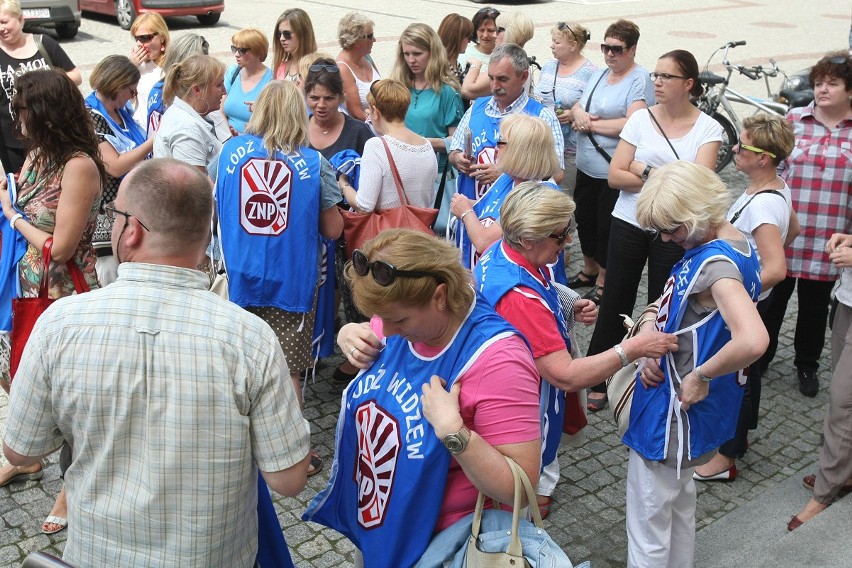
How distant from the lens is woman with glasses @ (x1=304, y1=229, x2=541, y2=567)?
2.36 meters

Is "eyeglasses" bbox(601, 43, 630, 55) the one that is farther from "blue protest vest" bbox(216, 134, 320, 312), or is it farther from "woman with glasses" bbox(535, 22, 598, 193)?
"blue protest vest" bbox(216, 134, 320, 312)

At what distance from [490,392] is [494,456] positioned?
174 millimetres

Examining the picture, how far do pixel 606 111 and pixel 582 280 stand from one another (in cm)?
139

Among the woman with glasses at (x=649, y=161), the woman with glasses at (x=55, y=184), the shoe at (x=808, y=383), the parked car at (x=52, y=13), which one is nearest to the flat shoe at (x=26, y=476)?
the woman with glasses at (x=55, y=184)

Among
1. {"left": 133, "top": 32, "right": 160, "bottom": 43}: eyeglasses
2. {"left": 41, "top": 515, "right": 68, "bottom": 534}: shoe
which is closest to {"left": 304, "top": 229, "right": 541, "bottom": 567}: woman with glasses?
{"left": 41, "top": 515, "right": 68, "bottom": 534}: shoe

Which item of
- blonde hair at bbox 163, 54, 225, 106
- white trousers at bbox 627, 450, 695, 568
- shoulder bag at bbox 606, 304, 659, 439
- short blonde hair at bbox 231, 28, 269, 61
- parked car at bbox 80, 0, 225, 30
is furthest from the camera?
parked car at bbox 80, 0, 225, 30

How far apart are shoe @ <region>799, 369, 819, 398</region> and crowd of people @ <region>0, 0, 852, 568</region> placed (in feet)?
0.05

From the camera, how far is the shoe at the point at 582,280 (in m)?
7.19

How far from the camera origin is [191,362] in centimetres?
226

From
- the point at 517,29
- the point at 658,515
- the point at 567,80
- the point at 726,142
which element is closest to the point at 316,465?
the point at 658,515

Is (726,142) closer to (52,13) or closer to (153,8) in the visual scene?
(52,13)

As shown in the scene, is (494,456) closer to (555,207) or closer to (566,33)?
(555,207)

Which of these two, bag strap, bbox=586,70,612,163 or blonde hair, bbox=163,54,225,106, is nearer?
blonde hair, bbox=163,54,225,106

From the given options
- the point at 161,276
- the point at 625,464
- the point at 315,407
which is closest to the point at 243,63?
the point at 315,407
